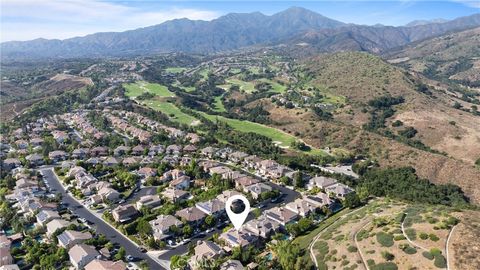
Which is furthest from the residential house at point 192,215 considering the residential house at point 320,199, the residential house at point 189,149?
the residential house at point 189,149

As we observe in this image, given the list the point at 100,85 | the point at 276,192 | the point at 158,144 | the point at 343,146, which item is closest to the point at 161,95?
the point at 100,85

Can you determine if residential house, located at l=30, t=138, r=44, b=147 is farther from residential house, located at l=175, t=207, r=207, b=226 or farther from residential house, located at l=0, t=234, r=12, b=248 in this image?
residential house, located at l=175, t=207, r=207, b=226

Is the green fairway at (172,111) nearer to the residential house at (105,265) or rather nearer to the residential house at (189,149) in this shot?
the residential house at (189,149)

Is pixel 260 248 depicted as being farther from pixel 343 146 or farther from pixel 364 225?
pixel 343 146

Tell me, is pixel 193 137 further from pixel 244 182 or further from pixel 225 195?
pixel 225 195

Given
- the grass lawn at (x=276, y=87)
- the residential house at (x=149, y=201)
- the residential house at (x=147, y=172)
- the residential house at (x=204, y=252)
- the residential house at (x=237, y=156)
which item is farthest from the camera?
the grass lawn at (x=276, y=87)

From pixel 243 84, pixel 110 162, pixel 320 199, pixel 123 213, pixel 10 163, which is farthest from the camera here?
pixel 243 84

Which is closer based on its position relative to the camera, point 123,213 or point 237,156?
point 123,213

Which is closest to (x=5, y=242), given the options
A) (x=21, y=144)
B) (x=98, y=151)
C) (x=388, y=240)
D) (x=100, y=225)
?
(x=100, y=225)
